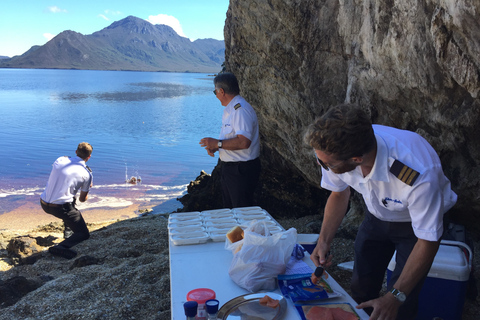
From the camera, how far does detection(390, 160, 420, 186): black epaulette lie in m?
2.00

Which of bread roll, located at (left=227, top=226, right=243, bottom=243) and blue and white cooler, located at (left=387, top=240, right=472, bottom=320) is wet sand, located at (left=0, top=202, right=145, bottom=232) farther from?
blue and white cooler, located at (left=387, top=240, right=472, bottom=320)

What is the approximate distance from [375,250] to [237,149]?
6.67ft

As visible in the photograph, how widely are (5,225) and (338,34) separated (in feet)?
22.2

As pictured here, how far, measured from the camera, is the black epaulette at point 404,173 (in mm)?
1995

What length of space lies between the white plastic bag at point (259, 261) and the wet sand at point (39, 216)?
593 cm

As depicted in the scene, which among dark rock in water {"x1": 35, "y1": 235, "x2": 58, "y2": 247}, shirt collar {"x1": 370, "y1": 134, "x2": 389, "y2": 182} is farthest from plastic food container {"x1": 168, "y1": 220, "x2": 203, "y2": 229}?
dark rock in water {"x1": 35, "y1": 235, "x2": 58, "y2": 247}

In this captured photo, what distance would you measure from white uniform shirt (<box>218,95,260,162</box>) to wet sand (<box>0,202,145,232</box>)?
4.08m

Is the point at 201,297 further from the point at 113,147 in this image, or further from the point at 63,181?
the point at 113,147

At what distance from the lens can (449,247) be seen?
295cm

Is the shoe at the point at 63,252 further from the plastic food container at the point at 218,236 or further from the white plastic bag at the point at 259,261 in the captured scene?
the white plastic bag at the point at 259,261

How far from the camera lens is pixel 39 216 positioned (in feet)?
27.5

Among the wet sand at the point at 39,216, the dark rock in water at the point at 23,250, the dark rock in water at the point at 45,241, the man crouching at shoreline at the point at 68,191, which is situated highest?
the man crouching at shoreline at the point at 68,191

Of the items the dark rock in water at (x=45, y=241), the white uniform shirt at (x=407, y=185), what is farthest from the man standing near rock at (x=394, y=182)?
the dark rock in water at (x=45, y=241)

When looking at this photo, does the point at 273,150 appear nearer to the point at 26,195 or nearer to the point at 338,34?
the point at 338,34
